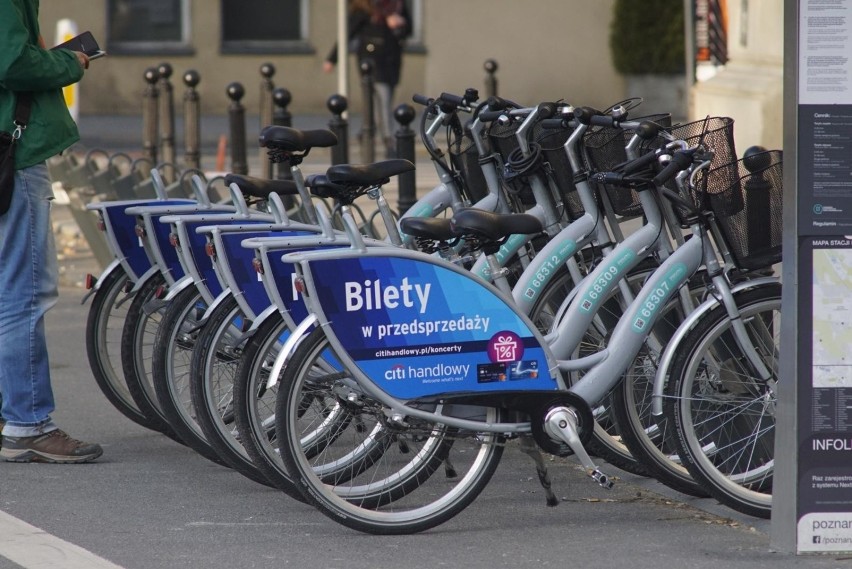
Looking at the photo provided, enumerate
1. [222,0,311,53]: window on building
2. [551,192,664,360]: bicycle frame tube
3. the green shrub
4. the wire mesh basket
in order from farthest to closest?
[222,0,311,53]: window on building → the green shrub → the wire mesh basket → [551,192,664,360]: bicycle frame tube

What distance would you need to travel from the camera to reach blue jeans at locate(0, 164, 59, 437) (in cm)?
590

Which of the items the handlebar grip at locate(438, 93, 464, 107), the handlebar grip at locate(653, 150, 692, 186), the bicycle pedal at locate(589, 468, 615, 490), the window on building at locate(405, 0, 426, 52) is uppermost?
the window on building at locate(405, 0, 426, 52)

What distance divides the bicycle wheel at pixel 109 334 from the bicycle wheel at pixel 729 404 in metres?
2.31

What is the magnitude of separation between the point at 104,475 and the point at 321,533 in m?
1.18

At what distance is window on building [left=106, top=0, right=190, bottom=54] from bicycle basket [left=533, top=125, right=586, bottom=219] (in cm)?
1780

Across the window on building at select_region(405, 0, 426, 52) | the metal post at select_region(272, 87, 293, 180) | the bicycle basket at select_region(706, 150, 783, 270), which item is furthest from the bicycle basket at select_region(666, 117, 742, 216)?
the window on building at select_region(405, 0, 426, 52)

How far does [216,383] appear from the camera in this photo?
Result: 551 cm

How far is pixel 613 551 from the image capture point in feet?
15.9

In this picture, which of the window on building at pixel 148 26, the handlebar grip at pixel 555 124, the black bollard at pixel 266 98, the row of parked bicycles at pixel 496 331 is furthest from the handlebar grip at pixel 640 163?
the window on building at pixel 148 26

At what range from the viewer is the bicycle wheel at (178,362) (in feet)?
18.7

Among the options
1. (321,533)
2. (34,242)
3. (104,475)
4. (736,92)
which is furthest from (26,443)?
(736,92)

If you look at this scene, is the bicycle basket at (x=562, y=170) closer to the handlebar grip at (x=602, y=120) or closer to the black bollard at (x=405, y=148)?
the handlebar grip at (x=602, y=120)

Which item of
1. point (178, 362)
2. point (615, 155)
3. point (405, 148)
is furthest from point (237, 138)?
point (615, 155)

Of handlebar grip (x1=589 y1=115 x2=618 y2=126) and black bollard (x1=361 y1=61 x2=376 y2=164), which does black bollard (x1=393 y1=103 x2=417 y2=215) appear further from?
handlebar grip (x1=589 y1=115 x2=618 y2=126)
